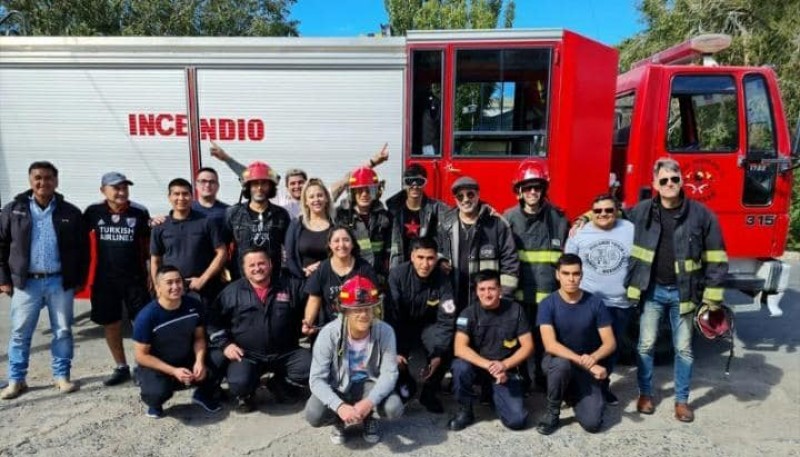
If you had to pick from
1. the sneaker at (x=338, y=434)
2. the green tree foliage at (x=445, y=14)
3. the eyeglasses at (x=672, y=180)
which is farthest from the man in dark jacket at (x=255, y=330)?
the green tree foliage at (x=445, y=14)

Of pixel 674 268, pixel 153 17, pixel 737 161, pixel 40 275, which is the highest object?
pixel 153 17

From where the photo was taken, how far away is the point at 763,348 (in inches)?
198

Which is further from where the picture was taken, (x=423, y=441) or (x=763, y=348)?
(x=763, y=348)

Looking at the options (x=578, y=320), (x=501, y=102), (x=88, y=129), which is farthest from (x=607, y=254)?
(x=88, y=129)

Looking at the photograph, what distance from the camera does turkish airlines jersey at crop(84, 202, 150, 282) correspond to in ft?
13.2

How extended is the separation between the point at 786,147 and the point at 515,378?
10.7 feet

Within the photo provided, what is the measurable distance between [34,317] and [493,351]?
11.0 feet

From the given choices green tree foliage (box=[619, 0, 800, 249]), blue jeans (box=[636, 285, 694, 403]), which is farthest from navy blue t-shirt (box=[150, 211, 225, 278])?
green tree foliage (box=[619, 0, 800, 249])

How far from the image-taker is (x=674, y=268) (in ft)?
11.9

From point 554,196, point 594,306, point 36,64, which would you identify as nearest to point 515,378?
point 594,306

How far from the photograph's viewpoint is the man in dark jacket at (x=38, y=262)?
3.81 meters

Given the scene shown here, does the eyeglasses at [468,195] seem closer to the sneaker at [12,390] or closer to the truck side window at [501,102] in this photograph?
the truck side window at [501,102]

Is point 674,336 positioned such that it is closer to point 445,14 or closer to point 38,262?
point 38,262

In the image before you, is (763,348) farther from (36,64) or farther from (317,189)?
(36,64)
